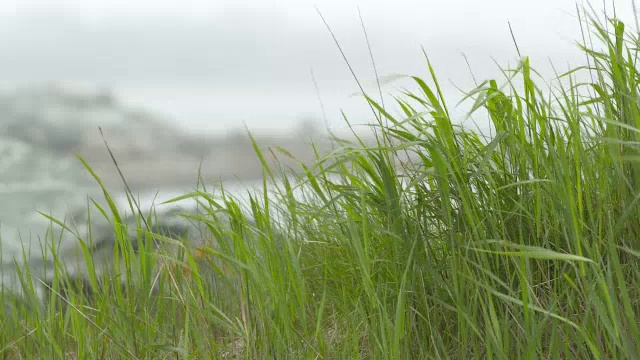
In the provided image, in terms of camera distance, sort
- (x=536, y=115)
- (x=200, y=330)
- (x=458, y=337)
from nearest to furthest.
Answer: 1. (x=458, y=337)
2. (x=536, y=115)
3. (x=200, y=330)

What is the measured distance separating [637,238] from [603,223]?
0.27ft

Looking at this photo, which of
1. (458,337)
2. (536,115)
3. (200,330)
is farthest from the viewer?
(200,330)

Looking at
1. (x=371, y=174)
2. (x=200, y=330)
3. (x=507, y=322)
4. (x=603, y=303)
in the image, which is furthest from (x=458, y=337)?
(x=200, y=330)

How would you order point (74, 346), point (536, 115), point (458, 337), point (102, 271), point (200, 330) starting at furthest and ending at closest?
point (74, 346)
point (102, 271)
point (200, 330)
point (536, 115)
point (458, 337)

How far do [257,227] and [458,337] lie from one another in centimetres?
56

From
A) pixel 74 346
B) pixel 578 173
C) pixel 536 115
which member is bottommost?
pixel 74 346

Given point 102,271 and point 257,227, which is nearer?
point 257,227

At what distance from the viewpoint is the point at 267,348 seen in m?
1.69

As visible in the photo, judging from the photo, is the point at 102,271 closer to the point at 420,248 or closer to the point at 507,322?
the point at 420,248

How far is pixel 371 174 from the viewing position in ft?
5.74

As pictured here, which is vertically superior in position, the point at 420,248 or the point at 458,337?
the point at 420,248

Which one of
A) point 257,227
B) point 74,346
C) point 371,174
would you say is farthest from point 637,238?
point 74,346

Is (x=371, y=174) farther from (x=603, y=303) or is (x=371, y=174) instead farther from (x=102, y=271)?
(x=102, y=271)

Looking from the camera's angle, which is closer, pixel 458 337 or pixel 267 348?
pixel 458 337
